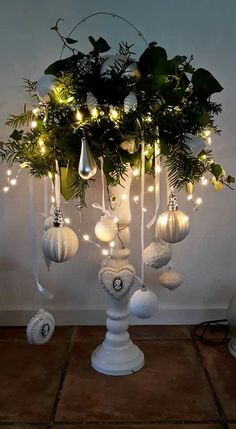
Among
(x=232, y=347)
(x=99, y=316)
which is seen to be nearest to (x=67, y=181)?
(x=99, y=316)

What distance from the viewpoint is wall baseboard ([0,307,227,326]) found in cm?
171

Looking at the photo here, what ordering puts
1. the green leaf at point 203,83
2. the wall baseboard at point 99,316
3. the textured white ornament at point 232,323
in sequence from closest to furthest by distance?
1. the green leaf at point 203,83
2. the textured white ornament at point 232,323
3. the wall baseboard at point 99,316

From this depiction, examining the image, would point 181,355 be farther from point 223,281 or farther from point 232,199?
point 232,199

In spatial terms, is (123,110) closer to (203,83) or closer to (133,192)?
(203,83)

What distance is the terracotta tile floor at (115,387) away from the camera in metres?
1.18

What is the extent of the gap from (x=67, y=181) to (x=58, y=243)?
0.57ft

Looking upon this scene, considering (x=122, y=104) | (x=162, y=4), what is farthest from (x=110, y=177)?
(x=162, y=4)

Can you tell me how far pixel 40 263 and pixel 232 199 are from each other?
732 mm

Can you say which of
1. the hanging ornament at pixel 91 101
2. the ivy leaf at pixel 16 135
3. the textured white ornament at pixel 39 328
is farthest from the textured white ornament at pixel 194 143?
the textured white ornament at pixel 39 328

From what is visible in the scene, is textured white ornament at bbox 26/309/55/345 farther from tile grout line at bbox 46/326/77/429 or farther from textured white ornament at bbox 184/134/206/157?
textured white ornament at bbox 184/134/206/157

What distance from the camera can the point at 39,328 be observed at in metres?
1.31

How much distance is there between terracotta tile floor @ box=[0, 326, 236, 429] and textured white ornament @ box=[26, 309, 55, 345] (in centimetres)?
14

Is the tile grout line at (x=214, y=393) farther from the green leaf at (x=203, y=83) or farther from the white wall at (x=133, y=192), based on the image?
the green leaf at (x=203, y=83)

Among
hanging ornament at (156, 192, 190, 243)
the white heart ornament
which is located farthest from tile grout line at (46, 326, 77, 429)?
hanging ornament at (156, 192, 190, 243)
